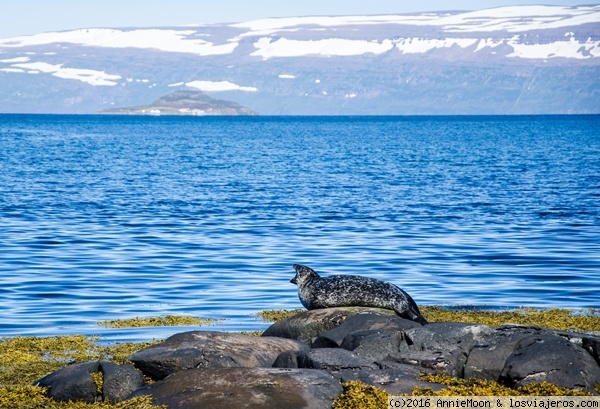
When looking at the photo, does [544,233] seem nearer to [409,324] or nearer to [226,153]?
[409,324]

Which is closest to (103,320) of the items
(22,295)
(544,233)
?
(22,295)

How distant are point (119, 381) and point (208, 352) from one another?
145 centimetres

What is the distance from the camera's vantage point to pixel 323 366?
44.4 ft

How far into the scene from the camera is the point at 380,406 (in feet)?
40.1

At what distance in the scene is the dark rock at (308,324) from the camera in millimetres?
17344

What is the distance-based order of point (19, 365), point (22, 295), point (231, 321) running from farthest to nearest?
point (22, 295) → point (231, 321) → point (19, 365)

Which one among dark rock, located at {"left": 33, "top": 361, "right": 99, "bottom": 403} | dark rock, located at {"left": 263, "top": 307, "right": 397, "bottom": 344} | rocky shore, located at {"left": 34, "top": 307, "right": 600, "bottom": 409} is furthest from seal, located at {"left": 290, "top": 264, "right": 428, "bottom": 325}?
dark rock, located at {"left": 33, "top": 361, "right": 99, "bottom": 403}

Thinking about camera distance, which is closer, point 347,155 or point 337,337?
point 337,337

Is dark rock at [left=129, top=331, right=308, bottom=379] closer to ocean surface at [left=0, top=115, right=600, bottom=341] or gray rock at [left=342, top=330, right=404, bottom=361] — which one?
gray rock at [left=342, top=330, right=404, bottom=361]

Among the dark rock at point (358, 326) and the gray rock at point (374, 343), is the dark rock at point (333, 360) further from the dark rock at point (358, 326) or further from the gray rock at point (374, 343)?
the dark rock at point (358, 326)

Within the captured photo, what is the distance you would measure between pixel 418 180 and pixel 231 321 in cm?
4768

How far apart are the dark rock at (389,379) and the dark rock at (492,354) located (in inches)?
35.3

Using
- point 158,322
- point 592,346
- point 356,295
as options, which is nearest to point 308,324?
→ point 356,295

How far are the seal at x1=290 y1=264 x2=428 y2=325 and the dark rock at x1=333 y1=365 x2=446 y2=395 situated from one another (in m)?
5.14
